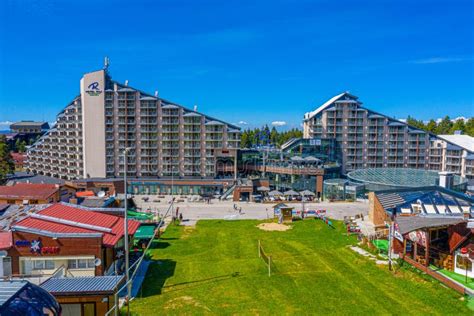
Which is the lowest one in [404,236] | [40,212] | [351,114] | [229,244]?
[229,244]

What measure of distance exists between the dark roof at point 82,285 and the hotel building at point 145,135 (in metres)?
66.6

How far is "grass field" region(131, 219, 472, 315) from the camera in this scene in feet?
84.2

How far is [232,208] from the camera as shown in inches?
2719

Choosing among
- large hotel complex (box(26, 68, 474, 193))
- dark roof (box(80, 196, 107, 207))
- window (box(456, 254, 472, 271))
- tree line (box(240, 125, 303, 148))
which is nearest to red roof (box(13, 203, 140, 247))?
dark roof (box(80, 196, 107, 207))

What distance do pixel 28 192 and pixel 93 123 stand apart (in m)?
39.5

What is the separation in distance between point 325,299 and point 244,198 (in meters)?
51.7

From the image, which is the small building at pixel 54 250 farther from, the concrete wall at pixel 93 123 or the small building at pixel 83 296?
the concrete wall at pixel 93 123

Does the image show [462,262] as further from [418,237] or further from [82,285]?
[82,285]

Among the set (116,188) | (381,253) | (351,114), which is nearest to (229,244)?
(381,253)

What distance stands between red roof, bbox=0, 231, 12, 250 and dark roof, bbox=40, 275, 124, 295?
635cm

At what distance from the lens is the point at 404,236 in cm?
3516

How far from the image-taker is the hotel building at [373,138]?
95.3 metres

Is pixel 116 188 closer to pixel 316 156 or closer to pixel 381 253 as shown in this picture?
pixel 316 156

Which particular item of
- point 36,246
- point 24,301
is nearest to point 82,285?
point 36,246
